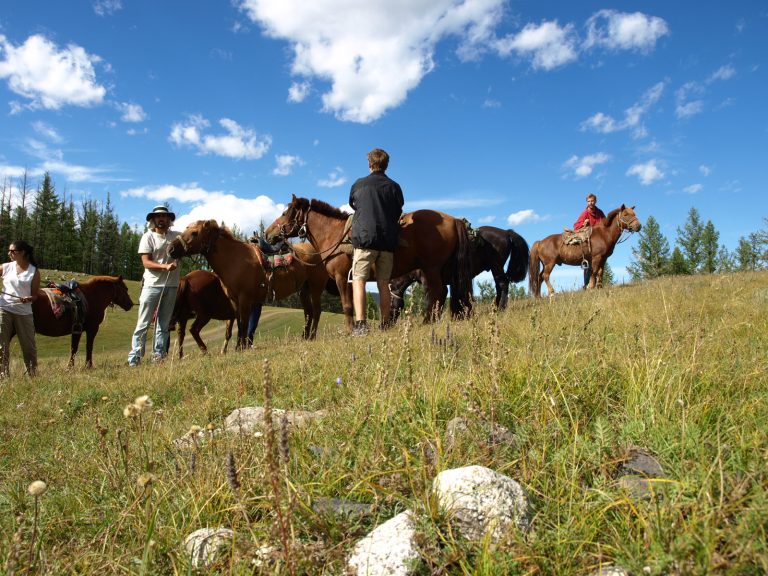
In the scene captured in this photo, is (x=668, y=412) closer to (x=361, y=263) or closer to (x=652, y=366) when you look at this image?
(x=652, y=366)

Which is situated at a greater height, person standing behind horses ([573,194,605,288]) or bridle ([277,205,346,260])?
person standing behind horses ([573,194,605,288])

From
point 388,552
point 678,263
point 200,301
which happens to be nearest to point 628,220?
point 200,301

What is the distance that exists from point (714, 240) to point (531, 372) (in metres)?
74.2

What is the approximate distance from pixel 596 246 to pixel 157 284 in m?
13.3

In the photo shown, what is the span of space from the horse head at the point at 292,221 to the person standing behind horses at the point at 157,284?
7.59ft

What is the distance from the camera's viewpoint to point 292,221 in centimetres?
1032

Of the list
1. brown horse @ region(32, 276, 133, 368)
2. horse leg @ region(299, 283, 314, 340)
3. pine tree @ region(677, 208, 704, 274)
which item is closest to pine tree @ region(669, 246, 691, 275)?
pine tree @ region(677, 208, 704, 274)

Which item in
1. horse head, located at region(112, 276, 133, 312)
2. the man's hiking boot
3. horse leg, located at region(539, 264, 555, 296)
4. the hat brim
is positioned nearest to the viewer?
the man's hiking boot

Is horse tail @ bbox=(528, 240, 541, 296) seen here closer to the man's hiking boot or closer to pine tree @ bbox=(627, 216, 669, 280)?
the man's hiking boot

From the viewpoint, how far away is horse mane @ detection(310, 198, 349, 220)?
33.2 feet

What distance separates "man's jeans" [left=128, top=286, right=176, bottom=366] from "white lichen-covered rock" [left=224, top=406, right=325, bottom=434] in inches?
219

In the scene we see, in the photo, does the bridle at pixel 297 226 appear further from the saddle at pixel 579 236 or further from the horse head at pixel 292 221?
the saddle at pixel 579 236

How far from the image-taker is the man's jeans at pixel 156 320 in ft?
27.2


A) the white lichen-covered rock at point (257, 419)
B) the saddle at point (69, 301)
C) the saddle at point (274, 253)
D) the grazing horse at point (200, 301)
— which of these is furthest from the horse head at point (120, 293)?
the white lichen-covered rock at point (257, 419)
